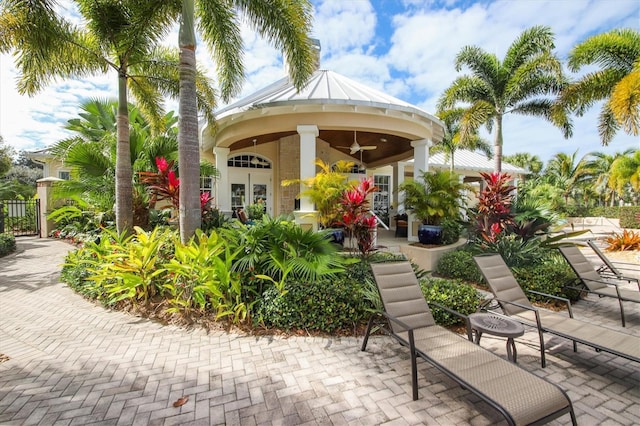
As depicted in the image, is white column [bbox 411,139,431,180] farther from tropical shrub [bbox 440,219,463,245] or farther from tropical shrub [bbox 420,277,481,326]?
tropical shrub [bbox 420,277,481,326]

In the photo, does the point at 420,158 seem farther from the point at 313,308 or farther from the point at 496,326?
the point at 496,326

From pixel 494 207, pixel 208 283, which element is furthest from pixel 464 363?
pixel 494 207

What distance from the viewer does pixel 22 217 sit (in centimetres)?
1312

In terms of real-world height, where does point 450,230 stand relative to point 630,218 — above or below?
above

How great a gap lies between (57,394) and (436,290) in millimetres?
4602

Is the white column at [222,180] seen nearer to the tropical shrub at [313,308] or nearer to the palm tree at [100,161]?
the palm tree at [100,161]

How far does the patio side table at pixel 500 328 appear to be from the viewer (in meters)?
2.89

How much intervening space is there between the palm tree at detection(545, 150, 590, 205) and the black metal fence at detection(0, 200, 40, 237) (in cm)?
4189

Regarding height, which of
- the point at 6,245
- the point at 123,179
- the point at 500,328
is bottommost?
the point at 500,328

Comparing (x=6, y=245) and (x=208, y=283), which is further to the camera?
(x=6, y=245)

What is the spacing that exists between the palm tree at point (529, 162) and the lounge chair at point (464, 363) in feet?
A: 148

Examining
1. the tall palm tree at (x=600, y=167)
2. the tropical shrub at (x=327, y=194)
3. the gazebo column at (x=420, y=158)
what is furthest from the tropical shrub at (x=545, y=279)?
the tall palm tree at (x=600, y=167)

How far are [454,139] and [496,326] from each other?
14861 millimetres

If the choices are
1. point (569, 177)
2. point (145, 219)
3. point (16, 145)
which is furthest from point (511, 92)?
point (16, 145)
